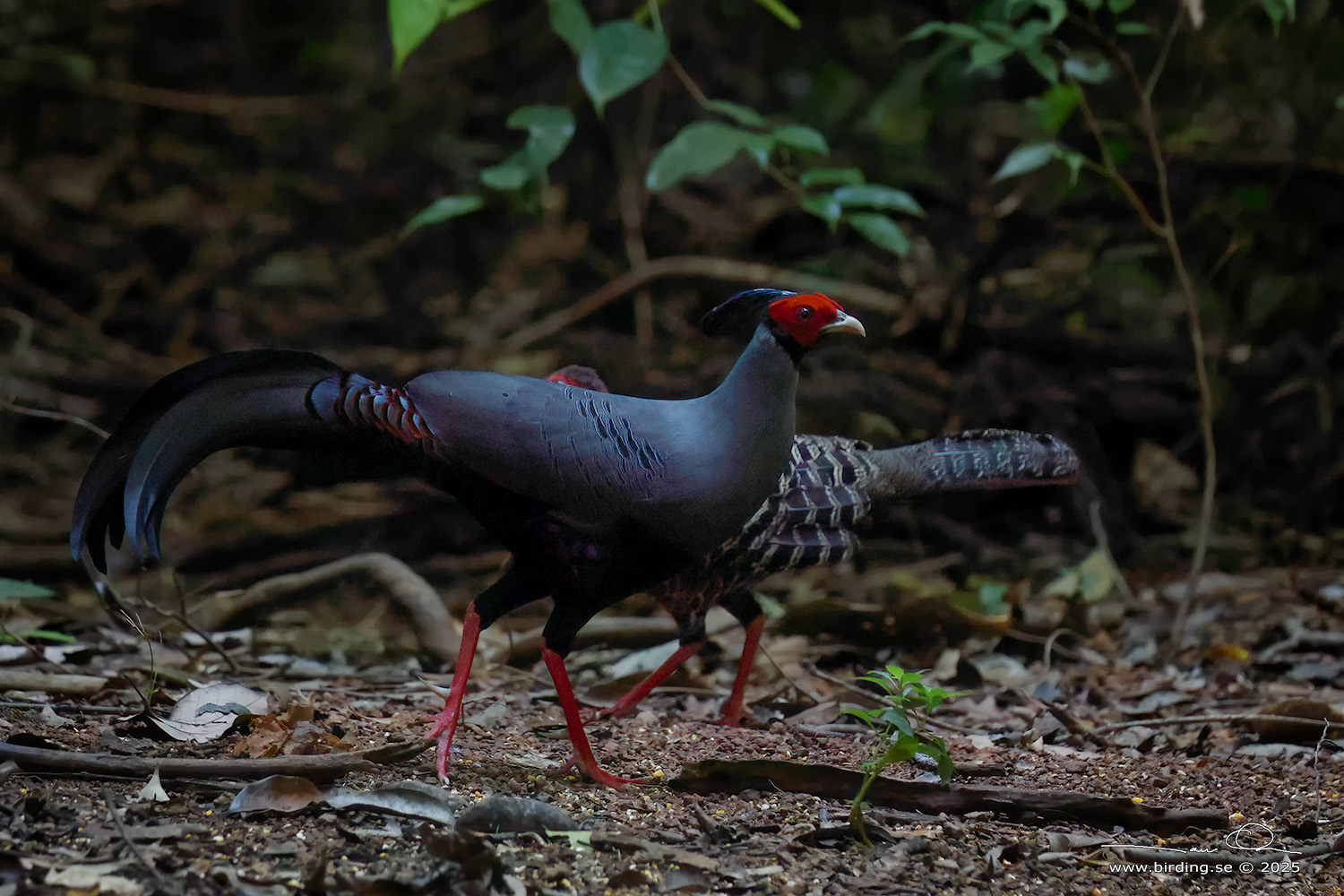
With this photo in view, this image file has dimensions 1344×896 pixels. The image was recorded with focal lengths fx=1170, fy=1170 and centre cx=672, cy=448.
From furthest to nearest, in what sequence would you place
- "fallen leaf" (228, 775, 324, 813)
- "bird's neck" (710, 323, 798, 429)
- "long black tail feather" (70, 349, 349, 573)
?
"bird's neck" (710, 323, 798, 429) → "long black tail feather" (70, 349, 349, 573) → "fallen leaf" (228, 775, 324, 813)

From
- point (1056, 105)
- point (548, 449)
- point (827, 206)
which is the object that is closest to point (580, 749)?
point (548, 449)

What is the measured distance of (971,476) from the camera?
10.9 ft

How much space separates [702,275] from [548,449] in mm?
3523

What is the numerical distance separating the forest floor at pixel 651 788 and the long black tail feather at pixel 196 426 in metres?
0.41

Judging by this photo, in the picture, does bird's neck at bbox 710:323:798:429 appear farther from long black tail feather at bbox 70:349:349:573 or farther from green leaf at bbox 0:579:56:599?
green leaf at bbox 0:579:56:599

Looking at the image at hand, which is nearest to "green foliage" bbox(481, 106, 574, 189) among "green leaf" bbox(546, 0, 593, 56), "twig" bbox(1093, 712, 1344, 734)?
"green leaf" bbox(546, 0, 593, 56)

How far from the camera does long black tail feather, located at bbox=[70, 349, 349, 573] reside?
2445mm

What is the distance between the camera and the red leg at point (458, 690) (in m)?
2.63

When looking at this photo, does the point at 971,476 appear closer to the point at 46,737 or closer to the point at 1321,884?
the point at 1321,884

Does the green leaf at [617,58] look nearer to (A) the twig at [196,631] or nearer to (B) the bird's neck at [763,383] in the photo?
(B) the bird's neck at [763,383]

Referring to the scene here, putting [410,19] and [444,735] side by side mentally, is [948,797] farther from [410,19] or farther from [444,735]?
[410,19]

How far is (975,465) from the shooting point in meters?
3.31

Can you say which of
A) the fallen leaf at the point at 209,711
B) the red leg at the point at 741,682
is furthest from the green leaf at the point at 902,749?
the fallen leaf at the point at 209,711

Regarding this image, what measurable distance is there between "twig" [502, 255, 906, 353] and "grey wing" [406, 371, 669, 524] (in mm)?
3073
